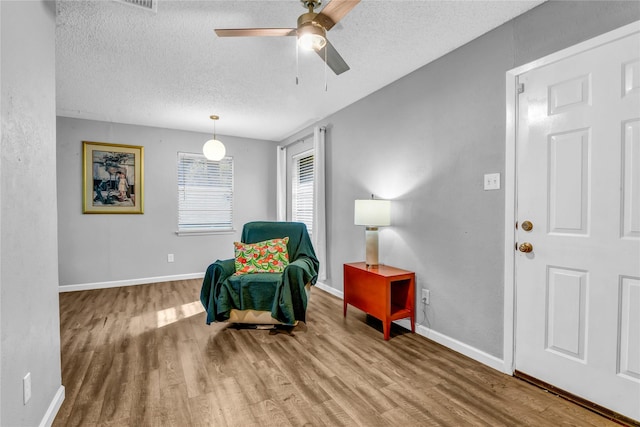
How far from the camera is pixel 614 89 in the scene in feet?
5.39

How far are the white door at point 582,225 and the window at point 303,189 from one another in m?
3.20

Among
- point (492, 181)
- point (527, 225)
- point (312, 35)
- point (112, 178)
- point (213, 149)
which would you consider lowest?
point (527, 225)

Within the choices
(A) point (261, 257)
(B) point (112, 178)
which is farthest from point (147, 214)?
(A) point (261, 257)

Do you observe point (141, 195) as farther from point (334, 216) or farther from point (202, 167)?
point (334, 216)

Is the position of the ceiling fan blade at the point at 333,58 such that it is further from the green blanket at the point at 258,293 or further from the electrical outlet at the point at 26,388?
the electrical outlet at the point at 26,388

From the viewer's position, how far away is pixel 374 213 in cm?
294

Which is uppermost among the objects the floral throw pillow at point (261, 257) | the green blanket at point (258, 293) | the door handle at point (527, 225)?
the door handle at point (527, 225)

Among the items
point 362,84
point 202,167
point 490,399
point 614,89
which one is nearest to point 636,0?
point 614,89

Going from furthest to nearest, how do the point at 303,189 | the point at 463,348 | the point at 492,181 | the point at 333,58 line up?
1. the point at 303,189
2. the point at 463,348
3. the point at 492,181
4. the point at 333,58

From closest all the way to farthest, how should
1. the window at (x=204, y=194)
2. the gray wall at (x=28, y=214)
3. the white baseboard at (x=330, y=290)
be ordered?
the gray wall at (x=28, y=214) → the white baseboard at (x=330, y=290) → the window at (x=204, y=194)

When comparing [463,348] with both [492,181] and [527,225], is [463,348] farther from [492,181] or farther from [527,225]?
[492,181]

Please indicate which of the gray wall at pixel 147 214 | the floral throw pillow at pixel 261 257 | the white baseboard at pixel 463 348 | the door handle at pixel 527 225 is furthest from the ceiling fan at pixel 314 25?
the gray wall at pixel 147 214

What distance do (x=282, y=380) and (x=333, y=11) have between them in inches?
88.6

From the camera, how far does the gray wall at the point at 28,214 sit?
3.88ft
